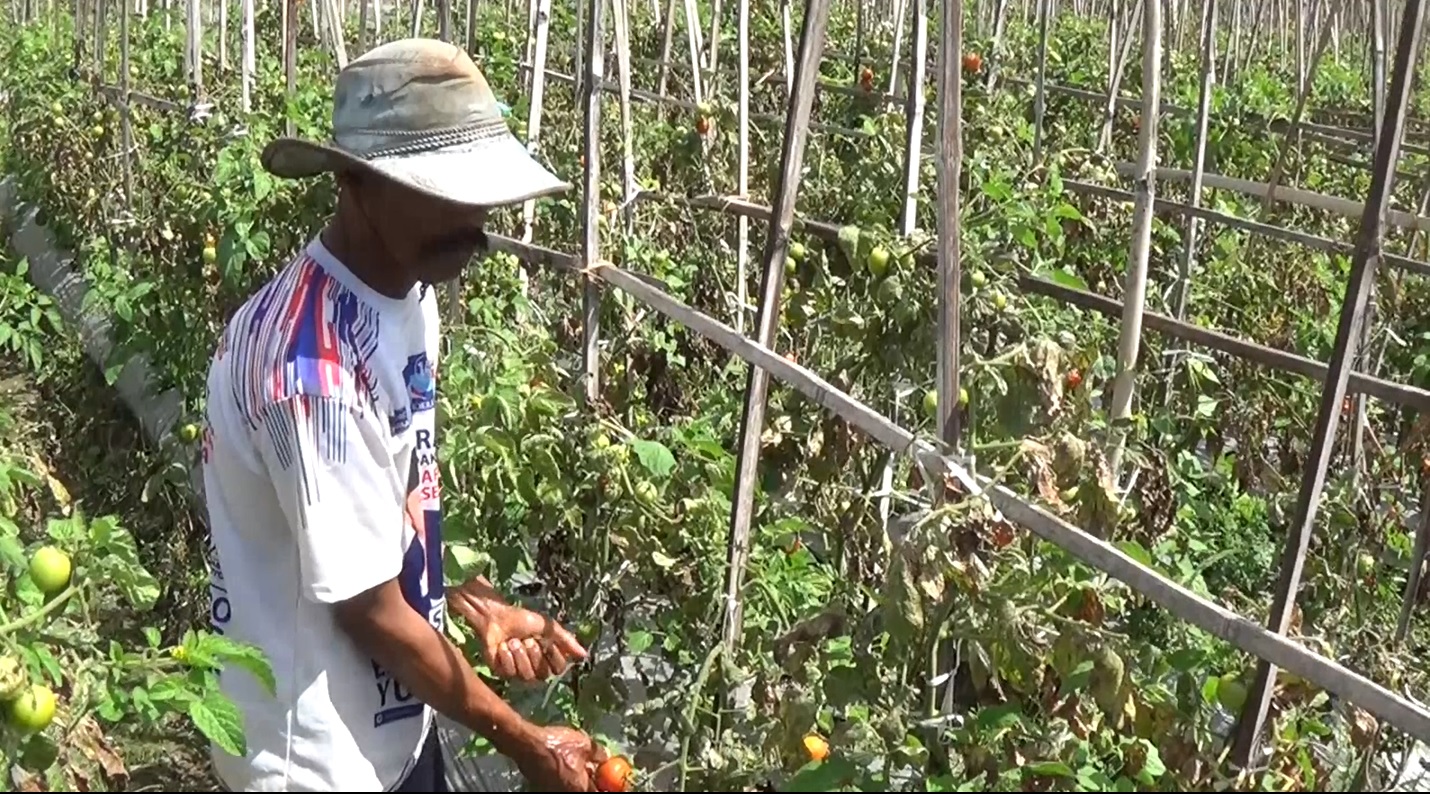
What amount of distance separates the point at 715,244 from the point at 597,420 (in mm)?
1996

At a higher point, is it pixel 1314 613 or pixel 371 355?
pixel 371 355

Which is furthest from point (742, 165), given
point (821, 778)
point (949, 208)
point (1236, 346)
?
point (821, 778)

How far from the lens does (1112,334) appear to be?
10.7ft

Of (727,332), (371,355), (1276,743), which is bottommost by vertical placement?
(1276,743)

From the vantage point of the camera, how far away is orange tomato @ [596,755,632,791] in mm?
1315

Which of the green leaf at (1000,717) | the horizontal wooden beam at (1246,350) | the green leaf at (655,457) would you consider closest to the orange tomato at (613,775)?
the green leaf at (1000,717)

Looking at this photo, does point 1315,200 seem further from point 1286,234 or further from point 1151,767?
point 1151,767

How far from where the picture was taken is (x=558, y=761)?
1.36 meters

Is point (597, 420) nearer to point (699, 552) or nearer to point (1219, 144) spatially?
point (699, 552)

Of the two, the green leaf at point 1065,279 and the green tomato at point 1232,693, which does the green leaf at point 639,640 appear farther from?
the green leaf at point 1065,279

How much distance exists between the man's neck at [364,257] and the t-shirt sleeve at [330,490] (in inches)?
5.7

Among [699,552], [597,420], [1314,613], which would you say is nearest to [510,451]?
[597,420]

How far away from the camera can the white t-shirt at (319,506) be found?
4.21 ft

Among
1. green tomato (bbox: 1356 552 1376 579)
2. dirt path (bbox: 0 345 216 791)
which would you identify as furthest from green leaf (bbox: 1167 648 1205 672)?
dirt path (bbox: 0 345 216 791)
